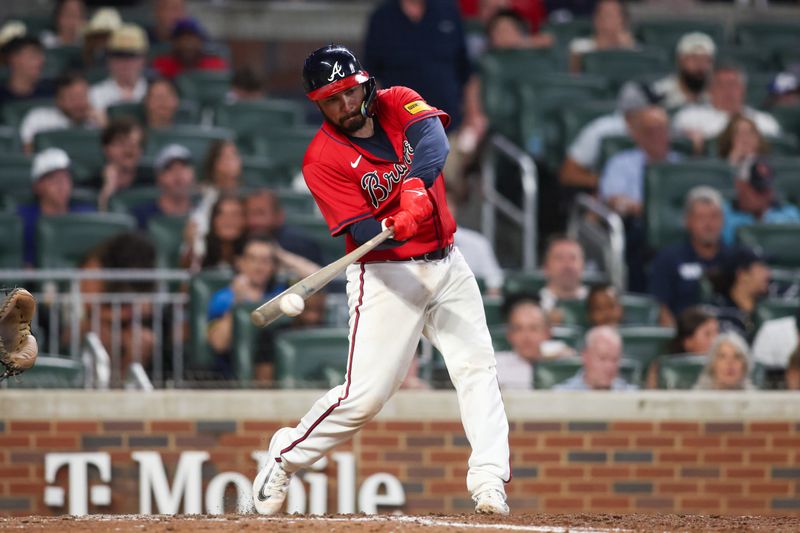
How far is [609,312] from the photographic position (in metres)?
8.48

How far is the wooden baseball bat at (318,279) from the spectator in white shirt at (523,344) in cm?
273

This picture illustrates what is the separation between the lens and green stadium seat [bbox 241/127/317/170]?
10.6 m

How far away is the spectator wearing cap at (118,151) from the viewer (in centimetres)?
978

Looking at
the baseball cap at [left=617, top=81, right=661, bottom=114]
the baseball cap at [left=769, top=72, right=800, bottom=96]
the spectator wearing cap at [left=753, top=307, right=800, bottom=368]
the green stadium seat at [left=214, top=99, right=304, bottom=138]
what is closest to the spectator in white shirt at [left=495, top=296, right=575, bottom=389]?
the spectator wearing cap at [left=753, top=307, right=800, bottom=368]

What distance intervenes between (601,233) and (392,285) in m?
4.87

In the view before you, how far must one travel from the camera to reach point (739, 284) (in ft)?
29.3

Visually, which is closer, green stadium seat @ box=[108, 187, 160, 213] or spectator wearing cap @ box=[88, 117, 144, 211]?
green stadium seat @ box=[108, 187, 160, 213]

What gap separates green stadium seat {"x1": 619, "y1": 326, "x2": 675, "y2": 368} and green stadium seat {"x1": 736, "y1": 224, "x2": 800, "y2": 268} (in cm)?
151

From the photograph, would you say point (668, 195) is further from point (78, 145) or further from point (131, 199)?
point (78, 145)

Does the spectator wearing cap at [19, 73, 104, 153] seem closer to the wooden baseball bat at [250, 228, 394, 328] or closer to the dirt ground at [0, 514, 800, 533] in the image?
the dirt ground at [0, 514, 800, 533]

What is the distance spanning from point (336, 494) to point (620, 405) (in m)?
1.54

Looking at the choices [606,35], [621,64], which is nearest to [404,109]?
[621,64]

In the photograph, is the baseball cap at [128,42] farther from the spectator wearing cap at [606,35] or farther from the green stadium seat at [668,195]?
the green stadium seat at [668,195]

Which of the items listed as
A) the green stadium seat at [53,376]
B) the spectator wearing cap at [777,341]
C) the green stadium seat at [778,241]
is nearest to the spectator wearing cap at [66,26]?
the green stadium seat at [53,376]
